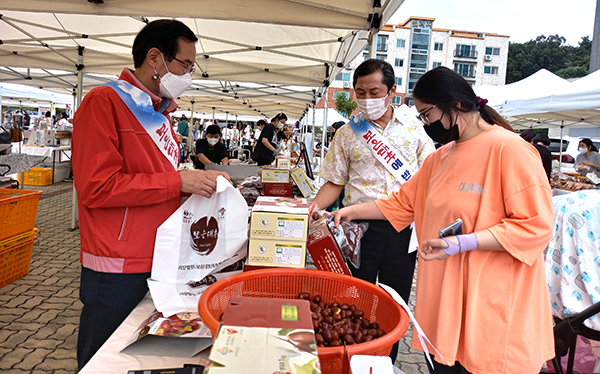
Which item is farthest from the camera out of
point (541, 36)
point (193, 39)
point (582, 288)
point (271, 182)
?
point (541, 36)

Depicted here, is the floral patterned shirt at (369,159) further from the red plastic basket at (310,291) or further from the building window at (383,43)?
the building window at (383,43)

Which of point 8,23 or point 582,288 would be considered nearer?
point 582,288

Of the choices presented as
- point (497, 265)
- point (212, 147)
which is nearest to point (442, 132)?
point (497, 265)

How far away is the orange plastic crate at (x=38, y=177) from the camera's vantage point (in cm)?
1004

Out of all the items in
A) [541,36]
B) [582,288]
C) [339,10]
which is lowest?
[582,288]

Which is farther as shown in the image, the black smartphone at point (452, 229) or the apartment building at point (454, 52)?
the apartment building at point (454, 52)

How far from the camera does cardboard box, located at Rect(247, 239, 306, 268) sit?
1.64m

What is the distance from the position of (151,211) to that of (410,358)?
261 centimetres

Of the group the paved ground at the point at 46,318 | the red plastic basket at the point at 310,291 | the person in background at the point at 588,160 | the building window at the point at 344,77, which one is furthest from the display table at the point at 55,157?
the building window at the point at 344,77

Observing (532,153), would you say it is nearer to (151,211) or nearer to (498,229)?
(498,229)

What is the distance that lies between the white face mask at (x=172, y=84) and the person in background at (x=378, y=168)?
37.5 inches

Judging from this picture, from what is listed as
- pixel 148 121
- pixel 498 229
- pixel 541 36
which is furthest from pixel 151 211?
pixel 541 36

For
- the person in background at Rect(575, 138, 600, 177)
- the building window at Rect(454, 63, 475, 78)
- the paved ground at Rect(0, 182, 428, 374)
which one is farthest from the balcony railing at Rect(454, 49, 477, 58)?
the paved ground at Rect(0, 182, 428, 374)

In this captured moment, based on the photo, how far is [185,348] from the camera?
1.31 metres
